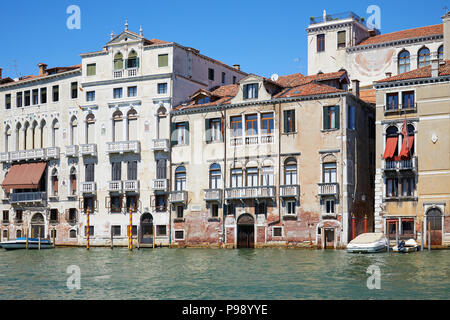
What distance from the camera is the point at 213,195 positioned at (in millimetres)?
45562

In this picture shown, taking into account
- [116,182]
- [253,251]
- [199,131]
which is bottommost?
[253,251]

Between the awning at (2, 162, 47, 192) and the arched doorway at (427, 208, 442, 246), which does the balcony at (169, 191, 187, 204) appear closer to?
the awning at (2, 162, 47, 192)

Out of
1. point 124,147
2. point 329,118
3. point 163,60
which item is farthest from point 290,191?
point 163,60

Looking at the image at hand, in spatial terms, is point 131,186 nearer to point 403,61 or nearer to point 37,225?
point 37,225

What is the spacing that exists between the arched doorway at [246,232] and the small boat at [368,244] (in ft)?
24.0

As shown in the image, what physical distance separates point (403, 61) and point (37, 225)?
92.0ft

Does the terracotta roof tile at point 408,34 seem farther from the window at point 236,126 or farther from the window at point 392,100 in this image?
the window at point 236,126

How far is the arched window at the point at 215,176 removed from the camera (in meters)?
46.1

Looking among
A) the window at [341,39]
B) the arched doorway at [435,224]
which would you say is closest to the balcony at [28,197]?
the window at [341,39]

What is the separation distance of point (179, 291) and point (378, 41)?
34.0 meters

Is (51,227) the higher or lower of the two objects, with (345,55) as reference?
lower
